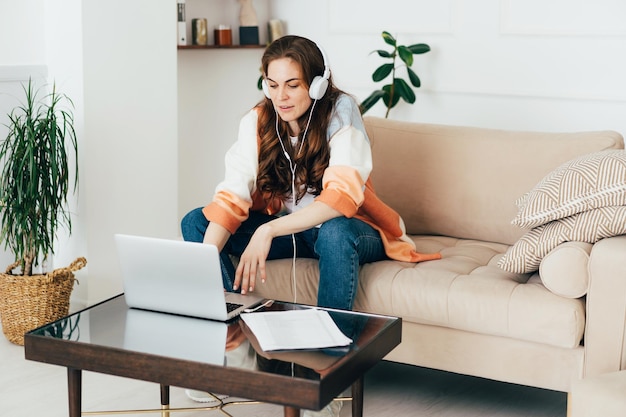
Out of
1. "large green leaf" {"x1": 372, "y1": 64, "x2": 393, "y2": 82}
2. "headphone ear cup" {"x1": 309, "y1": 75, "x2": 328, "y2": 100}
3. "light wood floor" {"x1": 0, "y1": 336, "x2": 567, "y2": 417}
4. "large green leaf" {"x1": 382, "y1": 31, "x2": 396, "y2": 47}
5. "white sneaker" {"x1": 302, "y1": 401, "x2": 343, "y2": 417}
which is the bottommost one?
"light wood floor" {"x1": 0, "y1": 336, "x2": 567, "y2": 417}

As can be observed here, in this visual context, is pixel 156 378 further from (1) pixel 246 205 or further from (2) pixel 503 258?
(2) pixel 503 258

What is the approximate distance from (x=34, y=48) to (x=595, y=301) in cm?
223

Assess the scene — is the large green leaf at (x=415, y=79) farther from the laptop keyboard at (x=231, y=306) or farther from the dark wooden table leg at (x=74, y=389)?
the dark wooden table leg at (x=74, y=389)

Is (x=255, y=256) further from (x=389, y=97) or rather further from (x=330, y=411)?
(x=389, y=97)

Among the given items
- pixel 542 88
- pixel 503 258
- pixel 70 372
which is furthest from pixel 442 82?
pixel 70 372

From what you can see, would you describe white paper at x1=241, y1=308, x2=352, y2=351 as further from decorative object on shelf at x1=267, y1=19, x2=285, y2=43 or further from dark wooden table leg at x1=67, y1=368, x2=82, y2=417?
decorative object on shelf at x1=267, y1=19, x2=285, y2=43

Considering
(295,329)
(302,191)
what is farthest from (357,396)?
(302,191)

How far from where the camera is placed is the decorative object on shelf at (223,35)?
14.7 feet

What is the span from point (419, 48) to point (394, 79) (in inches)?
7.1

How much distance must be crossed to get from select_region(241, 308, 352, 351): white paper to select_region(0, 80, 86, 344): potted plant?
123cm

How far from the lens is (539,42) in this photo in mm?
3996

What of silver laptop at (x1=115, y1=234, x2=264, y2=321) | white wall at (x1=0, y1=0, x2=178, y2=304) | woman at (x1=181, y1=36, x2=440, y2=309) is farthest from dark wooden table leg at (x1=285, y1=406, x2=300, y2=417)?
white wall at (x1=0, y1=0, x2=178, y2=304)

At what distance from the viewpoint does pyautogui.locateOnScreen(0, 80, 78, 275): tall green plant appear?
9.80 feet

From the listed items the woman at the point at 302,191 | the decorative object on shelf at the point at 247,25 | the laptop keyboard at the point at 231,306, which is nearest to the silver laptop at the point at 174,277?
the laptop keyboard at the point at 231,306
